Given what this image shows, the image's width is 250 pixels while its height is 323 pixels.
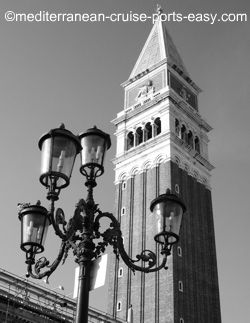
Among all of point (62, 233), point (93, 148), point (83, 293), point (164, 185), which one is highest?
point (164, 185)

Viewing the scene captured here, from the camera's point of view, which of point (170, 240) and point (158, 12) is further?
point (158, 12)

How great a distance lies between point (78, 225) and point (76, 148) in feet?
3.76

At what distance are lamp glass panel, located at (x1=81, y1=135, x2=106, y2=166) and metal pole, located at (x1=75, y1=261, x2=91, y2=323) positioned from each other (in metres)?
1.78

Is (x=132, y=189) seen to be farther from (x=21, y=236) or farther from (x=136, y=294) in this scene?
(x=21, y=236)

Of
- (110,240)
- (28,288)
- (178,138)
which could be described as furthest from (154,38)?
(110,240)

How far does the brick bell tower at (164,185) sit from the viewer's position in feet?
109

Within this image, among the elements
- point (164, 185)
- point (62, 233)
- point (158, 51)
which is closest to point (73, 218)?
point (62, 233)

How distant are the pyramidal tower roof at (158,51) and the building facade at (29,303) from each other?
2555 cm

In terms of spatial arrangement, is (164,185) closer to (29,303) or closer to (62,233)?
(29,303)

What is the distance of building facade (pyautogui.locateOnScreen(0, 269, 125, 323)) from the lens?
22.6m

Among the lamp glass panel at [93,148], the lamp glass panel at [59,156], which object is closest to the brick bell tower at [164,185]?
the lamp glass panel at [93,148]

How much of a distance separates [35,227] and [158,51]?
4143 centimetres

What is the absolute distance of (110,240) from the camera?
28.5 feet

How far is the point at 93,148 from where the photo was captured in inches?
356
